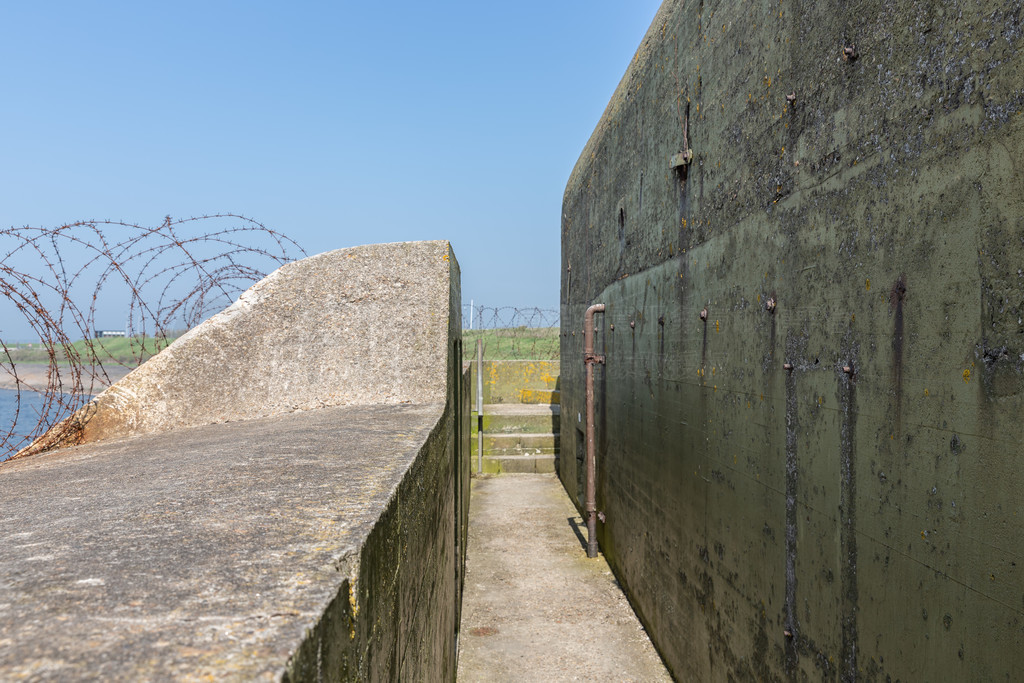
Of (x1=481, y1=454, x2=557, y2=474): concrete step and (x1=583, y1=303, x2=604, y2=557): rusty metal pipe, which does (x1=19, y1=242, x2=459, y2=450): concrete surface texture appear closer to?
(x1=583, y1=303, x2=604, y2=557): rusty metal pipe

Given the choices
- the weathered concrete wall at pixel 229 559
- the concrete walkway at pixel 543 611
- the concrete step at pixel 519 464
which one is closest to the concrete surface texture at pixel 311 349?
the weathered concrete wall at pixel 229 559

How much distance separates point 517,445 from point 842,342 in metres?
9.30

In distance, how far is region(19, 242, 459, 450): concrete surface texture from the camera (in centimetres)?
330

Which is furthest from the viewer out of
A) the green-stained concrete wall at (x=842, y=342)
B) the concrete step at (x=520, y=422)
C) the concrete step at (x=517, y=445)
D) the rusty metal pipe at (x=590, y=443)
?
the concrete step at (x=520, y=422)

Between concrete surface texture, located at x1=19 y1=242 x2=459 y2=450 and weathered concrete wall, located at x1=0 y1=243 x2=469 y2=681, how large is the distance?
30.8 inches

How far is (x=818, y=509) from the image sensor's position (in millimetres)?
2303

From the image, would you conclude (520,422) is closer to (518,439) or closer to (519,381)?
(518,439)

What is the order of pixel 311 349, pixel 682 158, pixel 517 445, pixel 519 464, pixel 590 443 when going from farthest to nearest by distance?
pixel 517 445 < pixel 519 464 < pixel 590 443 < pixel 682 158 < pixel 311 349

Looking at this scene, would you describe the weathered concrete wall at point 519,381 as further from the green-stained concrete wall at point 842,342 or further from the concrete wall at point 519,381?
the green-stained concrete wall at point 842,342

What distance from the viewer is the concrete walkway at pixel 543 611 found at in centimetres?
434

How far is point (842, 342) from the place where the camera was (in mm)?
2154

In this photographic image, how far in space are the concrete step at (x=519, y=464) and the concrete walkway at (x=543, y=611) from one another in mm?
2752

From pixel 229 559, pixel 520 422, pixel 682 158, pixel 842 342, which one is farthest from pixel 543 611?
pixel 520 422

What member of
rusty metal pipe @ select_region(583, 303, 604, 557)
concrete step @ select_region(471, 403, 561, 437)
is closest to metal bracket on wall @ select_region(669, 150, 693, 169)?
rusty metal pipe @ select_region(583, 303, 604, 557)
